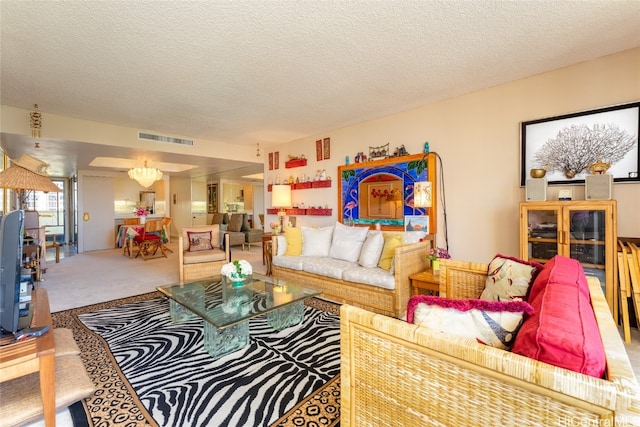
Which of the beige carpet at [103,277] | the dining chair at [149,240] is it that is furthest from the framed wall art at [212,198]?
the beige carpet at [103,277]

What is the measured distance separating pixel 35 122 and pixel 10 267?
393cm

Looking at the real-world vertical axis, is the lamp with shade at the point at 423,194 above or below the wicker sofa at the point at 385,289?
above

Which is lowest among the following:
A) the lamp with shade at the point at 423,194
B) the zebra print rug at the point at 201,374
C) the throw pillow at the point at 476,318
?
the zebra print rug at the point at 201,374

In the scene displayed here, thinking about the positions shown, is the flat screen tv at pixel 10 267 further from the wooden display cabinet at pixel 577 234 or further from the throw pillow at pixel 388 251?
the wooden display cabinet at pixel 577 234

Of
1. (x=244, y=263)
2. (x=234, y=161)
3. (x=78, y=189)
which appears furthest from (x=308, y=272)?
(x=78, y=189)

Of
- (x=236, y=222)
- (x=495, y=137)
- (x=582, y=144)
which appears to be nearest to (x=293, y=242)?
(x=495, y=137)

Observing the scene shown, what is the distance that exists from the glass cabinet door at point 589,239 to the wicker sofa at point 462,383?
1.76m

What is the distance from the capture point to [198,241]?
470cm

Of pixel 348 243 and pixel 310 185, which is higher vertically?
pixel 310 185

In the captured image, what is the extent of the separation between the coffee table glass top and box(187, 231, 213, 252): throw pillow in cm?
161

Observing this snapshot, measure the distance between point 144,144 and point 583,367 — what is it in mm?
5921

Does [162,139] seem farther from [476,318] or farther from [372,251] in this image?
[476,318]

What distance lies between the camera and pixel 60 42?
2.35 m

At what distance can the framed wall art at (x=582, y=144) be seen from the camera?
2.62m
